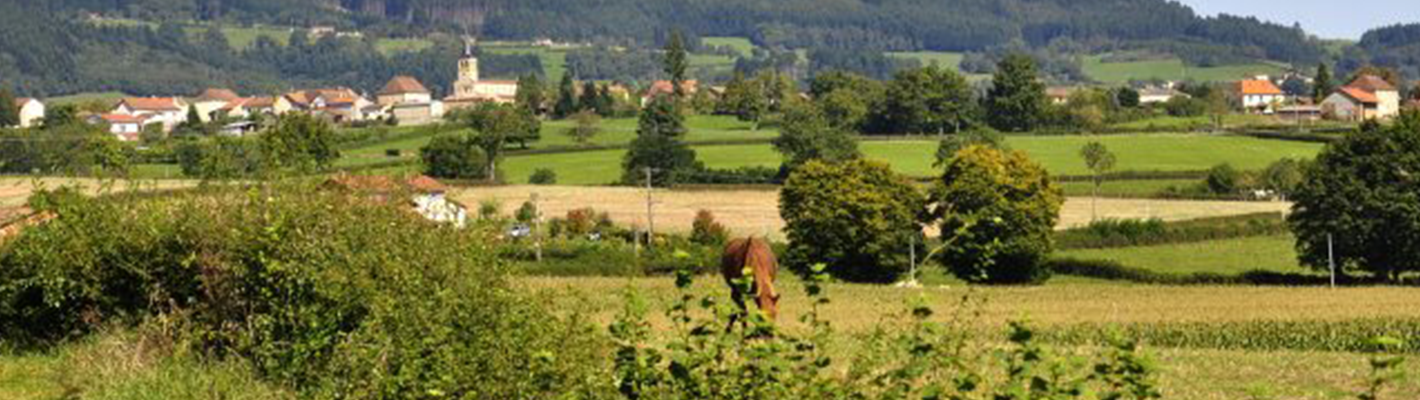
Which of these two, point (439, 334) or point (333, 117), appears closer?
point (439, 334)

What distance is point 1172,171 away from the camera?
86.9 meters

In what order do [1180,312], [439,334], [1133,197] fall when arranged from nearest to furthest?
[439,334]
[1180,312]
[1133,197]

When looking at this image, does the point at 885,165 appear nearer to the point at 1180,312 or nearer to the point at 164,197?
the point at 1180,312

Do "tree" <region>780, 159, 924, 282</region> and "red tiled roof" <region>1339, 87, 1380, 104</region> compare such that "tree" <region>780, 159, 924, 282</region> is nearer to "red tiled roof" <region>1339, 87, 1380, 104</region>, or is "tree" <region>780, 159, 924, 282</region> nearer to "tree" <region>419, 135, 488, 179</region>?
"tree" <region>419, 135, 488, 179</region>

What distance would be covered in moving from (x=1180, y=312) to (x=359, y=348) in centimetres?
2720

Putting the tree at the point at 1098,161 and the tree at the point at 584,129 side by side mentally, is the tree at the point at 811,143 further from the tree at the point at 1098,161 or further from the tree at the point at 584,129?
the tree at the point at 584,129

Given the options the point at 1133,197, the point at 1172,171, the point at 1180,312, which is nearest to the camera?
the point at 1180,312

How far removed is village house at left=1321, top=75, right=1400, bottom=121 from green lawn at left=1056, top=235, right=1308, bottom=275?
249 ft

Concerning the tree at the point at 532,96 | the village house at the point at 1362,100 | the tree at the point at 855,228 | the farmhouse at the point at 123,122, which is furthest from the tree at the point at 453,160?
the farmhouse at the point at 123,122

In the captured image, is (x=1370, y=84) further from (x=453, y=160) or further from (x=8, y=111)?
(x=8, y=111)

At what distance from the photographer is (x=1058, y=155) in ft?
324

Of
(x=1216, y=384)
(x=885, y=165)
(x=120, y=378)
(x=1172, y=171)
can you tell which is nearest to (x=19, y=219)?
(x=120, y=378)

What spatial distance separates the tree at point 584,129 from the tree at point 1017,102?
84.2ft

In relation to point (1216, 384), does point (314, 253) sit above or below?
above
